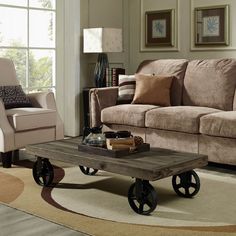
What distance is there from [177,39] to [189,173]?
105 inches

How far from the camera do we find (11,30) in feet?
17.0

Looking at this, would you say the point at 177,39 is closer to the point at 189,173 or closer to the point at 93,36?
the point at 93,36

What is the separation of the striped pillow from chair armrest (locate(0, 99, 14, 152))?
1321mm

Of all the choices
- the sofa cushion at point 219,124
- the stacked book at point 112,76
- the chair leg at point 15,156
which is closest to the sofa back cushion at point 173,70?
the stacked book at point 112,76

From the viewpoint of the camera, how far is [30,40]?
17.6ft

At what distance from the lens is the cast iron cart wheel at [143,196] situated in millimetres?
2785

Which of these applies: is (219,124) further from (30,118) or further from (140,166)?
(30,118)

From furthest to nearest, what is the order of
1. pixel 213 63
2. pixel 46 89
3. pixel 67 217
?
pixel 46 89 < pixel 213 63 < pixel 67 217

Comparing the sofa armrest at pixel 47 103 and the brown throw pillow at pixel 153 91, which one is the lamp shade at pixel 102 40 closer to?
the brown throw pillow at pixel 153 91

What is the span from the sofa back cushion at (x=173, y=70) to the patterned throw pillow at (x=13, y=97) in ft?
4.63

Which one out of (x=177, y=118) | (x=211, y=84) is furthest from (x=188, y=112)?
(x=211, y=84)

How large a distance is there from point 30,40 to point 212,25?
2040 mm

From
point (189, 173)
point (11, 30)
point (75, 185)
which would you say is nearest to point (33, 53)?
point (11, 30)

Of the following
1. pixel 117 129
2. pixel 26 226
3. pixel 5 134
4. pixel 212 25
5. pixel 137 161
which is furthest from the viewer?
pixel 212 25
